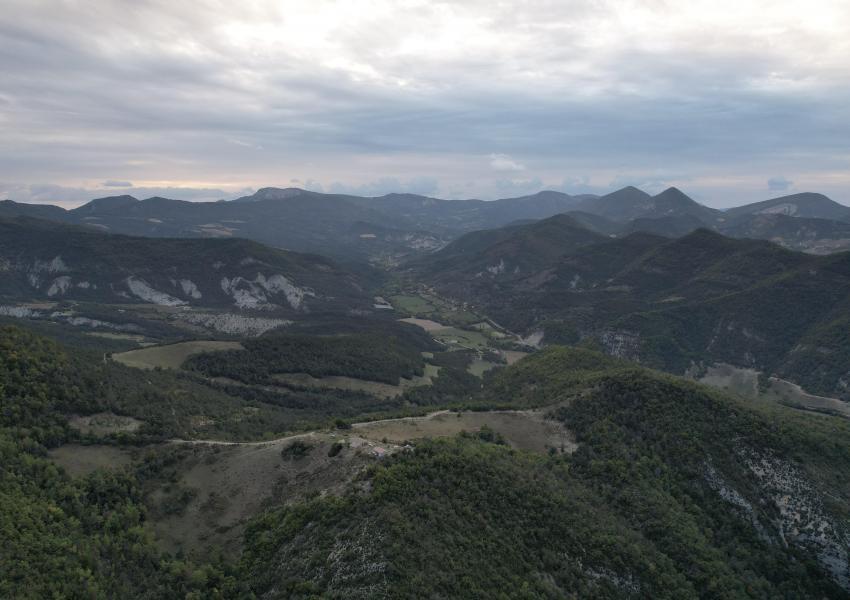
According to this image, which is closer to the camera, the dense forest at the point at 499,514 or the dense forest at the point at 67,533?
the dense forest at the point at 67,533

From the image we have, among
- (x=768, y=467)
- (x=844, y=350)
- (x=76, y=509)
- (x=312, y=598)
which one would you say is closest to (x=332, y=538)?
(x=312, y=598)

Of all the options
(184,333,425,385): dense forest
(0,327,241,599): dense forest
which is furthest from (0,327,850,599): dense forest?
(184,333,425,385): dense forest

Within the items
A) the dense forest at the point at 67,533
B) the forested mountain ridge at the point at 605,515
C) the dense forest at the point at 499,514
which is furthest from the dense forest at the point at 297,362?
the forested mountain ridge at the point at 605,515

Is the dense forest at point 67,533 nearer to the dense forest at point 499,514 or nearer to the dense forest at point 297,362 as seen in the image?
the dense forest at point 499,514

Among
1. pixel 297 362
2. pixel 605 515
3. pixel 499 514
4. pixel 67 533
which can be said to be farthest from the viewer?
pixel 297 362

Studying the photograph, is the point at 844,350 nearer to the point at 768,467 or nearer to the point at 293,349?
the point at 768,467

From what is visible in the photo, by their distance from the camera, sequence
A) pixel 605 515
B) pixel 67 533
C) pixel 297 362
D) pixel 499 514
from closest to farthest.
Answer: pixel 67 533 → pixel 499 514 → pixel 605 515 → pixel 297 362

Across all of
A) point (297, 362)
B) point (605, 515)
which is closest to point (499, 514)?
point (605, 515)

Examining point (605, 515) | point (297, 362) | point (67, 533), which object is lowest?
point (297, 362)

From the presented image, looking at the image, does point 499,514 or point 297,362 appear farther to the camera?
point 297,362

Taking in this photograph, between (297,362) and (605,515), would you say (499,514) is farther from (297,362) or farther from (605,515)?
(297,362)

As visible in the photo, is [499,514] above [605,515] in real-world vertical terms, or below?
above
